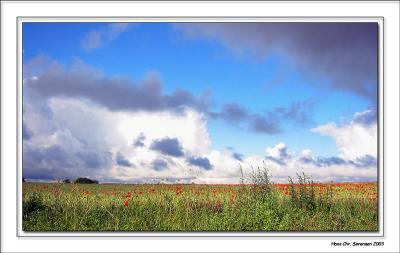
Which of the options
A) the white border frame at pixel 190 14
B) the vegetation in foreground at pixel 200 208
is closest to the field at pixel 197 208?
the vegetation in foreground at pixel 200 208

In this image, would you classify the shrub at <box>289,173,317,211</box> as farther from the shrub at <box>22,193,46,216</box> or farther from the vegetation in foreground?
the shrub at <box>22,193,46,216</box>

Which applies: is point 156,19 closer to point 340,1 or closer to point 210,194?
point 340,1

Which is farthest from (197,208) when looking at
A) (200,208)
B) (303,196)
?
(303,196)

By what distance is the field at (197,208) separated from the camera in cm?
1006

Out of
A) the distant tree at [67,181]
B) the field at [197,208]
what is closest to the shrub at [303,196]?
the field at [197,208]

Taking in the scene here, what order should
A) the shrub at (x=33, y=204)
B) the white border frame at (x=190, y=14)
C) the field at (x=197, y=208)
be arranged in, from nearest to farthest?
1. the white border frame at (x=190, y=14)
2. the field at (x=197, y=208)
3. the shrub at (x=33, y=204)

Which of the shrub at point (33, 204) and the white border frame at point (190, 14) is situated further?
the shrub at point (33, 204)

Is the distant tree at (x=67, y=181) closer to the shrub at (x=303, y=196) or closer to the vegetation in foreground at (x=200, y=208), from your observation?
the vegetation in foreground at (x=200, y=208)

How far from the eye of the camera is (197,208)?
11242 millimetres

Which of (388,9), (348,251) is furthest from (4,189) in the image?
(388,9)

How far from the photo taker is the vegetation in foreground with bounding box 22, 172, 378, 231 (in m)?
10.1

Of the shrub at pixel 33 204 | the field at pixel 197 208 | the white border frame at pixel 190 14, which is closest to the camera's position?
the white border frame at pixel 190 14

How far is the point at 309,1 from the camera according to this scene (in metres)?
9.59

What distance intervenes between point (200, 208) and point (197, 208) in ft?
0.35
